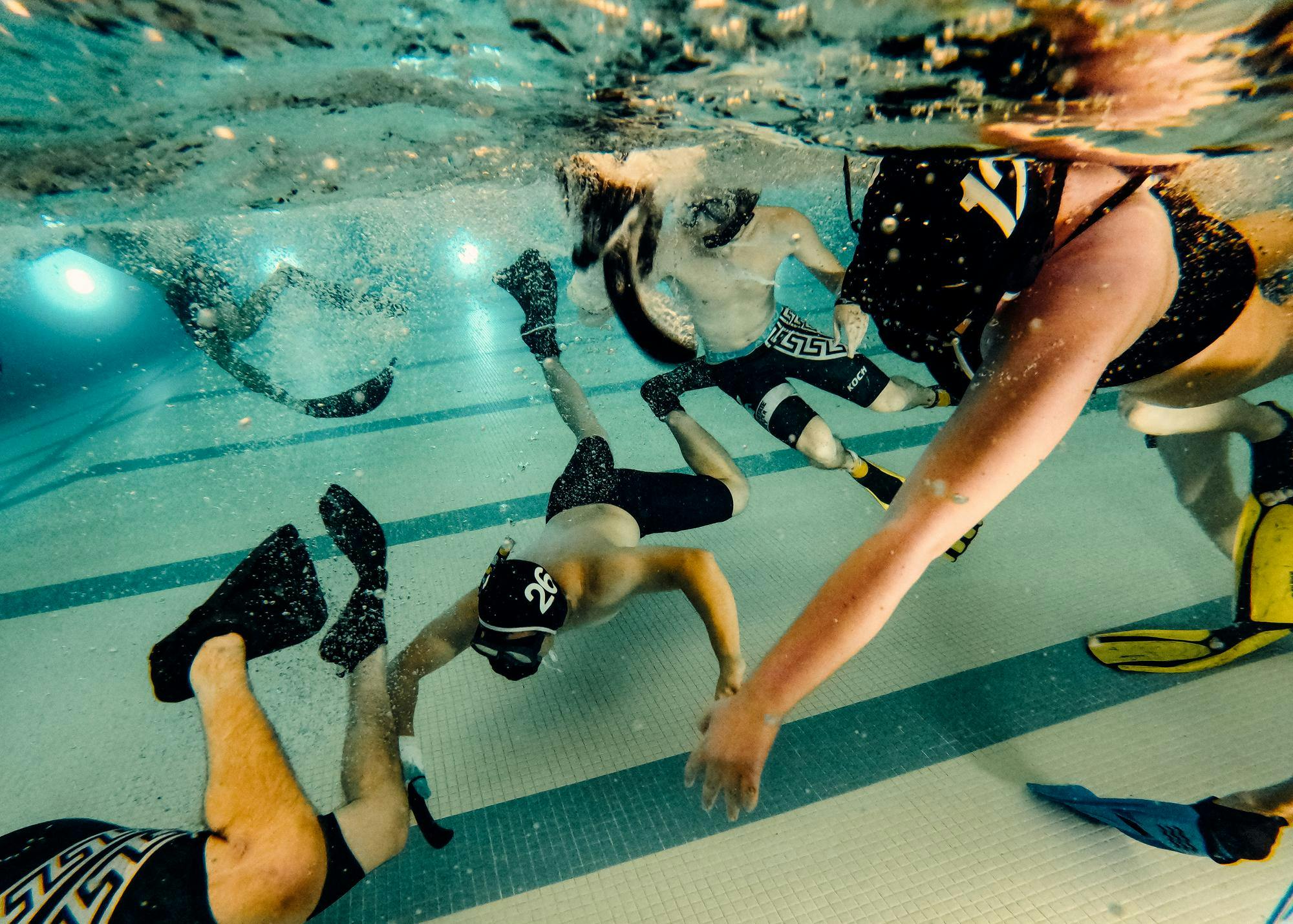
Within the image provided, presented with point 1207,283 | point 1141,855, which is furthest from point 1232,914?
point 1207,283

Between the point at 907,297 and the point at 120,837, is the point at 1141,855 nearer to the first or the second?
the point at 907,297

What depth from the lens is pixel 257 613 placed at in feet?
7.19

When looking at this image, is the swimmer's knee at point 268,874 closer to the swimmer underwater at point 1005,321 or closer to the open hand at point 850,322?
the swimmer underwater at point 1005,321

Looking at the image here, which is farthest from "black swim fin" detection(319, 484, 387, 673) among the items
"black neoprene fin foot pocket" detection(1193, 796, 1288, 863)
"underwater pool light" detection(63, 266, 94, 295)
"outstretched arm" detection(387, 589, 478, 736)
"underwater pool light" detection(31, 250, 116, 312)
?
"underwater pool light" detection(63, 266, 94, 295)

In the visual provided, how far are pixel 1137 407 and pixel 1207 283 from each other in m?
1.69

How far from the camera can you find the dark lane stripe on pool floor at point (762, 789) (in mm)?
1836

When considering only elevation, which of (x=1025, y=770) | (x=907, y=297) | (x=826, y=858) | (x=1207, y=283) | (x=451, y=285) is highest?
(x=1207, y=283)

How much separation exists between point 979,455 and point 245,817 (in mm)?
2174

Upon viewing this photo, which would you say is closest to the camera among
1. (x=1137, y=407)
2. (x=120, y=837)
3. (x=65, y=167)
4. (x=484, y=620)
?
(x=120, y=837)

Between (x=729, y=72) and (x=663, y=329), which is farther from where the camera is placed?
(x=663, y=329)

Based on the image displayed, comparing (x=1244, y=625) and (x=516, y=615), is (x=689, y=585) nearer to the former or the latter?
(x=516, y=615)

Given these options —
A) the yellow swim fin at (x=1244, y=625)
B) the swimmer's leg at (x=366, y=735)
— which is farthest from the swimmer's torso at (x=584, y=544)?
the yellow swim fin at (x=1244, y=625)

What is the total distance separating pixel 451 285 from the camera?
72.9ft

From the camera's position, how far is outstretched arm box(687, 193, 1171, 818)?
0.85m
